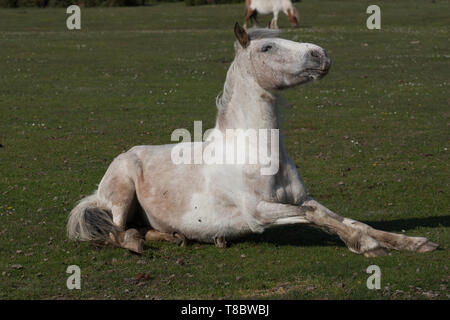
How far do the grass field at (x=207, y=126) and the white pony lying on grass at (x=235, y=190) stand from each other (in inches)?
9.8

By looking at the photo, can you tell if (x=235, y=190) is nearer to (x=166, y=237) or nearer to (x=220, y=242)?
(x=220, y=242)

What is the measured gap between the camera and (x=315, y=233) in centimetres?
891

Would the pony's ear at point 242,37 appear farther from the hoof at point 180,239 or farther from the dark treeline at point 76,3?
the dark treeline at point 76,3

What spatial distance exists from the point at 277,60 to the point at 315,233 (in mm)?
2344

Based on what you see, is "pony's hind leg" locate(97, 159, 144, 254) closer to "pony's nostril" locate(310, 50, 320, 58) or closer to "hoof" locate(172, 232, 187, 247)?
"hoof" locate(172, 232, 187, 247)

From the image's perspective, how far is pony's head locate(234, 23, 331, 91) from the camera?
24.5 ft

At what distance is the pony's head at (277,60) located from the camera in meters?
7.47

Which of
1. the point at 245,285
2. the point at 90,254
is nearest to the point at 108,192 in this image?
the point at 90,254

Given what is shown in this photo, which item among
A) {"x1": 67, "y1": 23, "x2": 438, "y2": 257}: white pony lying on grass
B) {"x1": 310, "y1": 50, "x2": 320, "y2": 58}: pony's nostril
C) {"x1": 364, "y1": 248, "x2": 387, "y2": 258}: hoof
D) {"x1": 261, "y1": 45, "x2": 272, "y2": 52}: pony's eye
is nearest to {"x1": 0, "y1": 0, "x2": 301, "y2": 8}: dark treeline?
{"x1": 67, "y1": 23, "x2": 438, "y2": 257}: white pony lying on grass

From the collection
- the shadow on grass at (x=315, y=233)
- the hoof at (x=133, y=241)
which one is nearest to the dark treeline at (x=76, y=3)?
the shadow on grass at (x=315, y=233)

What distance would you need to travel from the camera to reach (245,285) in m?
7.09

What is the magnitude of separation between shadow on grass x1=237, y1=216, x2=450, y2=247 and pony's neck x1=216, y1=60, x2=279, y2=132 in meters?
1.42

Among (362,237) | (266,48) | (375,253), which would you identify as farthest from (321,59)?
(375,253)

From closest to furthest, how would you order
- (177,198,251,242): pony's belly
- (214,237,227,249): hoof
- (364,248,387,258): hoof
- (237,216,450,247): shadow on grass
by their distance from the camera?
1. (364,248,387,258): hoof
2. (177,198,251,242): pony's belly
3. (214,237,227,249): hoof
4. (237,216,450,247): shadow on grass
